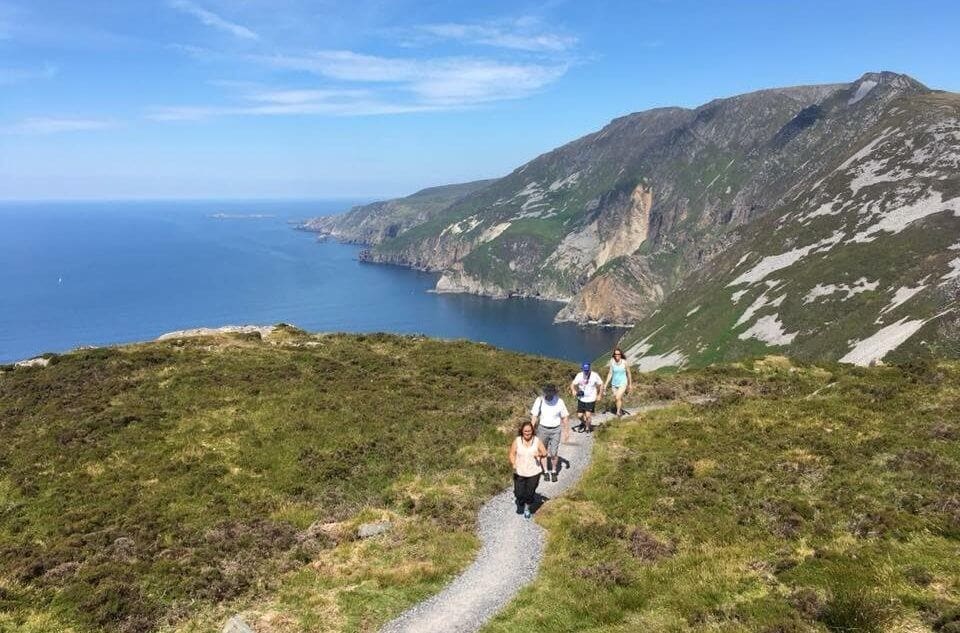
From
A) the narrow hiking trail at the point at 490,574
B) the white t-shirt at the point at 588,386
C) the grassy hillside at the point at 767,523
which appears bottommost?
the narrow hiking trail at the point at 490,574

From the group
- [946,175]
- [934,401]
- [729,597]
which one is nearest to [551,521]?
[729,597]

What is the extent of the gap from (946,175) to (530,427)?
186 m

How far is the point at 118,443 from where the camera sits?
87.0 feet

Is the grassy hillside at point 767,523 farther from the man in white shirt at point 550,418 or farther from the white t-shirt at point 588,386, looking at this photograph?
the man in white shirt at point 550,418

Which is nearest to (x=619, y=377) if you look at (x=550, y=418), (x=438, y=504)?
(x=550, y=418)

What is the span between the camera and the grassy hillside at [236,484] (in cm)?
1573

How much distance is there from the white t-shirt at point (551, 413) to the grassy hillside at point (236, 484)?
3.76 m

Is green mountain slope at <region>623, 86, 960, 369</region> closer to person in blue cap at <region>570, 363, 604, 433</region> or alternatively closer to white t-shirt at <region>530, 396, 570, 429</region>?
person in blue cap at <region>570, 363, 604, 433</region>

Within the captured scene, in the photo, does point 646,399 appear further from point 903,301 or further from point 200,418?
point 903,301

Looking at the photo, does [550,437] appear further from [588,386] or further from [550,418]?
[588,386]

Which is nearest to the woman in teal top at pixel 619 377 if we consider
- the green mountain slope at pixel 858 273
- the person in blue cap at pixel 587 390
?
the person in blue cap at pixel 587 390

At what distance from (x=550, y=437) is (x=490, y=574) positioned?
258 inches

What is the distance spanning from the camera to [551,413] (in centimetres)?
2111

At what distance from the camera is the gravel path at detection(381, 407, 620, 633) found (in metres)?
14.0
